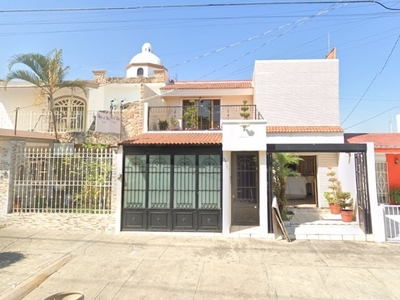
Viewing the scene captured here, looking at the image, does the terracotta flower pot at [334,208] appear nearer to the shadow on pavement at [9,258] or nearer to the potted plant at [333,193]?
the potted plant at [333,193]

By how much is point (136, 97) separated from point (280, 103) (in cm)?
1004

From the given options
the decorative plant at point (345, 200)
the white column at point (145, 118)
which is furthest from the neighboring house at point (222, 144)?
the decorative plant at point (345, 200)

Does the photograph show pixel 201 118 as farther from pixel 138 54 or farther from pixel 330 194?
pixel 138 54

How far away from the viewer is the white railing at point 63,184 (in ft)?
31.7

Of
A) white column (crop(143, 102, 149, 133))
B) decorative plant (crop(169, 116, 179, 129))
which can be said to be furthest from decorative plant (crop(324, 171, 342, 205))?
white column (crop(143, 102, 149, 133))

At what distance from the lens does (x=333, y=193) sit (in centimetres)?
1286

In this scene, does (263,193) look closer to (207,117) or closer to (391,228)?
(391,228)

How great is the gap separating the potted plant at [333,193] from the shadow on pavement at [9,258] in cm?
1277

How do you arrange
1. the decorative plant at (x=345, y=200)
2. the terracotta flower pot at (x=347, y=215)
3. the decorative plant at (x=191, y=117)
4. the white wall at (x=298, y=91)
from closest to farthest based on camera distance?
the terracotta flower pot at (x=347, y=215)
the decorative plant at (x=345, y=200)
the decorative plant at (x=191, y=117)
the white wall at (x=298, y=91)

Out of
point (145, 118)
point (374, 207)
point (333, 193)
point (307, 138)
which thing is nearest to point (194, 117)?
point (145, 118)

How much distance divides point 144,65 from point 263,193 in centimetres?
1908

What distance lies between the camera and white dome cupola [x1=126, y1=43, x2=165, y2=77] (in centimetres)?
2339

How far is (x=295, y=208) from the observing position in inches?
525

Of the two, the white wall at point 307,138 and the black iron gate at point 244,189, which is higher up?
the white wall at point 307,138
